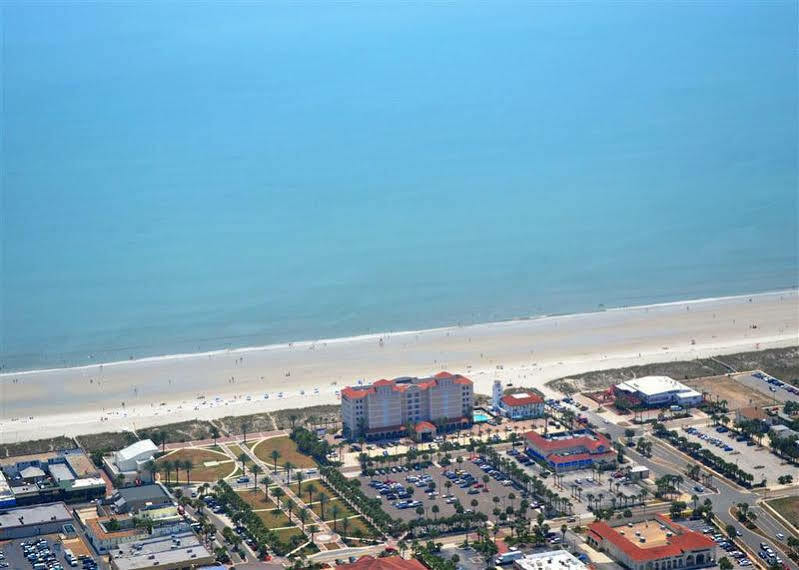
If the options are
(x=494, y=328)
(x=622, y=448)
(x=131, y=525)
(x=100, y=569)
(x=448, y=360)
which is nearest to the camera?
(x=100, y=569)

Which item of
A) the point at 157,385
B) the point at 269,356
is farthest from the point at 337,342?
the point at 157,385

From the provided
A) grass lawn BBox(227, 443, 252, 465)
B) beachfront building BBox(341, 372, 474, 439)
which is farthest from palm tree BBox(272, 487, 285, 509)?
beachfront building BBox(341, 372, 474, 439)

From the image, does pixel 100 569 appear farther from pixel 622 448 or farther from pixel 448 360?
pixel 448 360

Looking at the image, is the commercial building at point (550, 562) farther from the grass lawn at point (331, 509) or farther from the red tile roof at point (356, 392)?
the red tile roof at point (356, 392)

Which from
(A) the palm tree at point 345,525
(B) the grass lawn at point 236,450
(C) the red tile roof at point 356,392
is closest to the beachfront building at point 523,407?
(C) the red tile roof at point 356,392

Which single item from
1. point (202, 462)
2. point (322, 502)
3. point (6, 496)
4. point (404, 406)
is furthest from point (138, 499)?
point (404, 406)

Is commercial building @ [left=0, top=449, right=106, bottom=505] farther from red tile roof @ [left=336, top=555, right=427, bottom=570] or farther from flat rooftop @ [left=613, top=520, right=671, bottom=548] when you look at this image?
A: flat rooftop @ [left=613, top=520, right=671, bottom=548]
